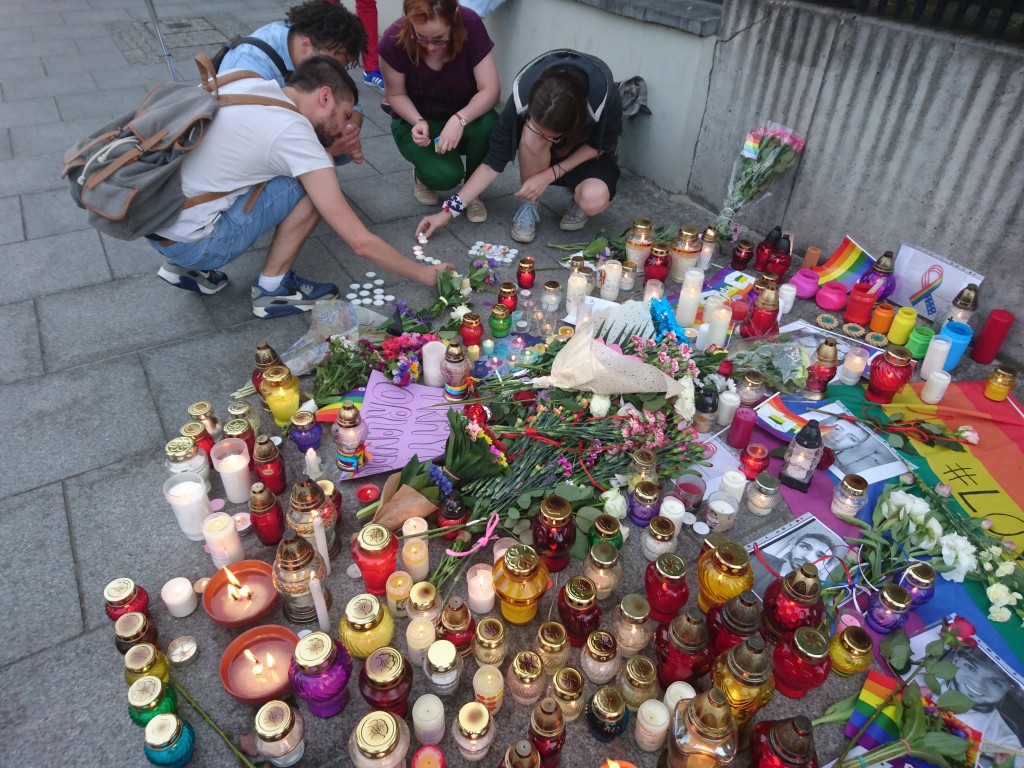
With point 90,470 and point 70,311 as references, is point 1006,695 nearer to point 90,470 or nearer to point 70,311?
point 90,470

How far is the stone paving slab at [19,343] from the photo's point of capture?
2.89 meters

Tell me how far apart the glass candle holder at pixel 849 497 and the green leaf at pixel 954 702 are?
0.69 m

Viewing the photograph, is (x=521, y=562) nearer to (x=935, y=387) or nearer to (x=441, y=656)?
(x=441, y=656)

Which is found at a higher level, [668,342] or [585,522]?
[668,342]

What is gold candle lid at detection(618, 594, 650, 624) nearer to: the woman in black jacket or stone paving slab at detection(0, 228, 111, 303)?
the woman in black jacket

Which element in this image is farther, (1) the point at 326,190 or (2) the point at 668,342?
(1) the point at 326,190

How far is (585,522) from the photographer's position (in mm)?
2201

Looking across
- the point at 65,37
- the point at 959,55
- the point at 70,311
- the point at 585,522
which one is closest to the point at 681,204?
the point at 959,55

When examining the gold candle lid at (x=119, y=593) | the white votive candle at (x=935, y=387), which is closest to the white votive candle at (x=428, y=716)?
the gold candle lid at (x=119, y=593)

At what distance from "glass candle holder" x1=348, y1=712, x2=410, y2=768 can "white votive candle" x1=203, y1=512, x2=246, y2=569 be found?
0.82 metres

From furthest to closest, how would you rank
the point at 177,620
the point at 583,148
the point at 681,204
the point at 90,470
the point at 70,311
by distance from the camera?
the point at 681,204 < the point at 583,148 < the point at 70,311 < the point at 90,470 < the point at 177,620

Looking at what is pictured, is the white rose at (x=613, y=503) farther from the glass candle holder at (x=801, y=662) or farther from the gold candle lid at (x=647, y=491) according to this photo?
the glass candle holder at (x=801, y=662)

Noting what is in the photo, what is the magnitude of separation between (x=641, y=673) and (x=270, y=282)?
8.48ft

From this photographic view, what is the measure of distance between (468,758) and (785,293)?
2662 millimetres
